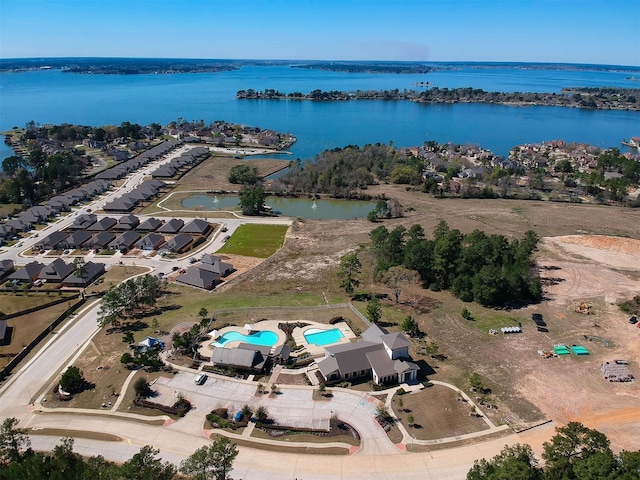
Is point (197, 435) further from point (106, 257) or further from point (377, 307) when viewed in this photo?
point (106, 257)

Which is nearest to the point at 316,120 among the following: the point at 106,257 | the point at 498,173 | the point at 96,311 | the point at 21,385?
the point at 498,173

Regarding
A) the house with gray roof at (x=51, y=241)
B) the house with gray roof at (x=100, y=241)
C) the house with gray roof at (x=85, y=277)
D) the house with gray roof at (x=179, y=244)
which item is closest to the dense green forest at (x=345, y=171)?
the house with gray roof at (x=179, y=244)

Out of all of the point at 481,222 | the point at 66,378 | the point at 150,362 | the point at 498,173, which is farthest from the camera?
the point at 498,173

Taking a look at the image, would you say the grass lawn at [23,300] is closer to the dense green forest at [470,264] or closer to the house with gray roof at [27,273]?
the house with gray roof at [27,273]

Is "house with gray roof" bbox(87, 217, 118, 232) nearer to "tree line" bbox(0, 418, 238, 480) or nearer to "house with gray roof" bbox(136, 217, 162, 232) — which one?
"house with gray roof" bbox(136, 217, 162, 232)

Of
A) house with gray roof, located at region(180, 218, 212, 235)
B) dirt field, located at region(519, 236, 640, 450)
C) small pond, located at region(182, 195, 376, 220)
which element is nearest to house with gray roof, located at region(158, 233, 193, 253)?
house with gray roof, located at region(180, 218, 212, 235)

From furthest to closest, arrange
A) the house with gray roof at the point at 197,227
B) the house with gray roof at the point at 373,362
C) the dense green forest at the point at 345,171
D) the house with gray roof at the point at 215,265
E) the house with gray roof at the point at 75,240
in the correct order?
the dense green forest at the point at 345,171 < the house with gray roof at the point at 197,227 < the house with gray roof at the point at 75,240 < the house with gray roof at the point at 215,265 < the house with gray roof at the point at 373,362
